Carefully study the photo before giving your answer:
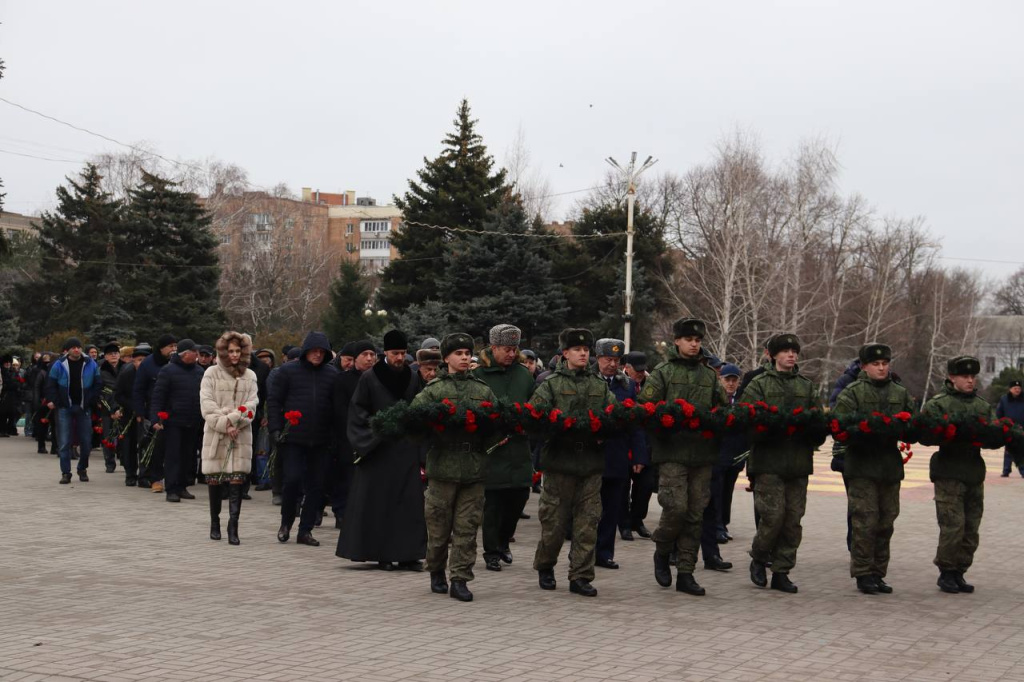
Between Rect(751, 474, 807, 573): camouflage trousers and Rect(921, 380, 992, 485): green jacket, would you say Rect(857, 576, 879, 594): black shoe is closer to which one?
Rect(751, 474, 807, 573): camouflage trousers

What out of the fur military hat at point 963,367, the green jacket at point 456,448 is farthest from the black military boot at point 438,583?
the fur military hat at point 963,367

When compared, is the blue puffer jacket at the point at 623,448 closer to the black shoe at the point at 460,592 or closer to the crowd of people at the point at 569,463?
the crowd of people at the point at 569,463

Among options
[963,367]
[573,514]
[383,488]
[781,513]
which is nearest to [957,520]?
[963,367]

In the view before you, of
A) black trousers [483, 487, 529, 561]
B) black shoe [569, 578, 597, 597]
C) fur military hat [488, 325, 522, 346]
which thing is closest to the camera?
black shoe [569, 578, 597, 597]

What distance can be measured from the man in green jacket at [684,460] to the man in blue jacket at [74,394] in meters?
11.3

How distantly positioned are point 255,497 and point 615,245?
41.0 m

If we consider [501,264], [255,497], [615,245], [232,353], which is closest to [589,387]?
[232,353]

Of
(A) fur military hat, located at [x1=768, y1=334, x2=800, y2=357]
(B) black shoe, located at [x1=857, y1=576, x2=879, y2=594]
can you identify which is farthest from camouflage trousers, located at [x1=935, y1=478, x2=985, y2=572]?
(A) fur military hat, located at [x1=768, y1=334, x2=800, y2=357]

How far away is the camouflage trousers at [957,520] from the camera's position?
10.1 m

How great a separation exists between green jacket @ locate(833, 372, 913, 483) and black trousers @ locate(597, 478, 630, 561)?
207 cm

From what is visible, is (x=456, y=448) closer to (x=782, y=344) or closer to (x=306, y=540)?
(x=782, y=344)

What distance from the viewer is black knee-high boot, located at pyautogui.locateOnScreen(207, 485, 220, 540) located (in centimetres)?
1257

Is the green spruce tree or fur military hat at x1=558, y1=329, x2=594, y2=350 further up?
the green spruce tree

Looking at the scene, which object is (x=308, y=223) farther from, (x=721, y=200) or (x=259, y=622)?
(x=259, y=622)
